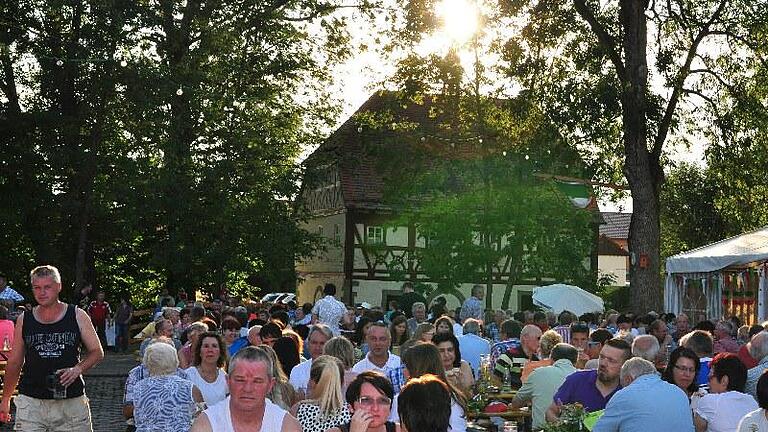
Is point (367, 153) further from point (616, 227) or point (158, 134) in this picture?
point (616, 227)

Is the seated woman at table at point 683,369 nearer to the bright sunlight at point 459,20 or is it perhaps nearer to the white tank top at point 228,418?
the white tank top at point 228,418

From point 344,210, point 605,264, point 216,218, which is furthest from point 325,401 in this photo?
point 605,264

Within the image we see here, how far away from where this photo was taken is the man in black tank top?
9273mm

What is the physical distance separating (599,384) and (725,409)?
104 cm

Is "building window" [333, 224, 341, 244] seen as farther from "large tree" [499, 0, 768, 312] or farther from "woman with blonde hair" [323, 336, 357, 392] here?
"woman with blonde hair" [323, 336, 357, 392]

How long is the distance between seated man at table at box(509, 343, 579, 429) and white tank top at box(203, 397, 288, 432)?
495cm

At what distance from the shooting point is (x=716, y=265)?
22344 millimetres

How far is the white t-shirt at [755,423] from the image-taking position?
7.20 meters

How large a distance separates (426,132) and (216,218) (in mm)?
7660

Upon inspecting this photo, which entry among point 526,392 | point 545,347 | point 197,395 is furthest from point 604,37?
point 197,395

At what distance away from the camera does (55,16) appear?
36.3 m

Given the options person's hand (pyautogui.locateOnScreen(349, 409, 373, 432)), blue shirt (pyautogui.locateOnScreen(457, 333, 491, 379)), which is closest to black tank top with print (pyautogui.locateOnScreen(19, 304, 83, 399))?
person's hand (pyautogui.locateOnScreen(349, 409, 373, 432))

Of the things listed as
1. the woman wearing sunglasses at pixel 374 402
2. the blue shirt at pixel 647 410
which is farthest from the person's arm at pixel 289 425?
the blue shirt at pixel 647 410

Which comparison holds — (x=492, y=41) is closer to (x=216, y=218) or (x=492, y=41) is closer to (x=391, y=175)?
(x=216, y=218)
